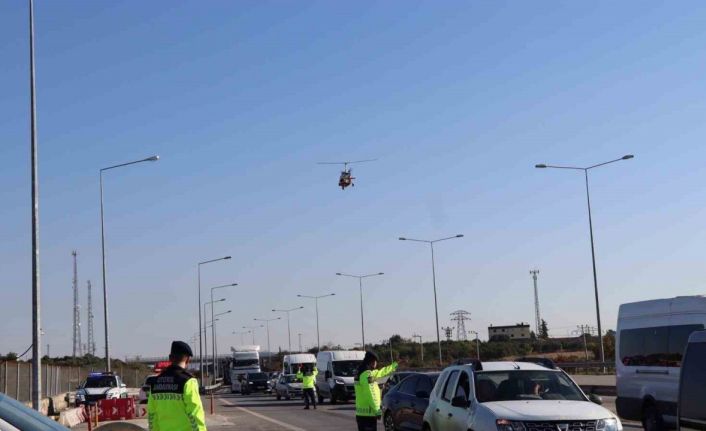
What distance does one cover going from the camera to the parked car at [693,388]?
7941 mm

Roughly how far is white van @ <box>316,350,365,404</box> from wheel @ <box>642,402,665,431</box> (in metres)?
22.7

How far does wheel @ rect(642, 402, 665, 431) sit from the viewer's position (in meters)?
17.8

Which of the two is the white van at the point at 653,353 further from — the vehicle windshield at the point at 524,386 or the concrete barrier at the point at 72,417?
the concrete barrier at the point at 72,417

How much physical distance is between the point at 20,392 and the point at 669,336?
2462 centimetres

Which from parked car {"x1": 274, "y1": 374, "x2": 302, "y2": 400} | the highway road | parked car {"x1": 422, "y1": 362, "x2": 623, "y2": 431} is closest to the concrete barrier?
the highway road

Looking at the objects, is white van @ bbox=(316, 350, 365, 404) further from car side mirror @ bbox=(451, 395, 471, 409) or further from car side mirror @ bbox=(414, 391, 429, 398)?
car side mirror @ bbox=(451, 395, 471, 409)

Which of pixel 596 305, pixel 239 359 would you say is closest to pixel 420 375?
pixel 596 305

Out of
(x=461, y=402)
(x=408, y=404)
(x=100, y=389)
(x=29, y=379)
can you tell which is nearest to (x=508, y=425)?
(x=461, y=402)

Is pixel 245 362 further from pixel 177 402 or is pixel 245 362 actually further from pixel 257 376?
pixel 177 402

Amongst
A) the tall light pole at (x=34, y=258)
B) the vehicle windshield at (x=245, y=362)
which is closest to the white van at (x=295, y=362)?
the vehicle windshield at (x=245, y=362)

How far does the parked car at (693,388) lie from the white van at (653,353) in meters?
8.93

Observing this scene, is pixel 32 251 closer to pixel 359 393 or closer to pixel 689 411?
pixel 359 393

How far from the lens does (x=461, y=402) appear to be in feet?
43.7

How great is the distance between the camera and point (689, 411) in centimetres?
811
